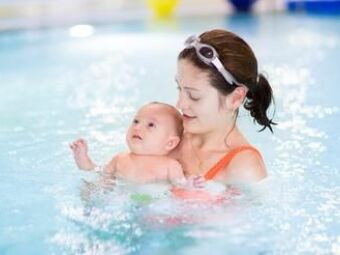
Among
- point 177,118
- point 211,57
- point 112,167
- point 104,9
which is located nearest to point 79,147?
point 112,167

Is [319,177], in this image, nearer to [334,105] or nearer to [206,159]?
[206,159]

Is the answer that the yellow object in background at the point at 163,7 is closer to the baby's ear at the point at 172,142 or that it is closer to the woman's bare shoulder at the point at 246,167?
the baby's ear at the point at 172,142

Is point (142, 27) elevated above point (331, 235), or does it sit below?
below

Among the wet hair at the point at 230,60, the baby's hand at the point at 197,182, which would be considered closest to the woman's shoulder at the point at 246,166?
the baby's hand at the point at 197,182

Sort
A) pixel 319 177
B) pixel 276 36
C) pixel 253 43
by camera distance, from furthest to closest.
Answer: pixel 276 36, pixel 253 43, pixel 319 177

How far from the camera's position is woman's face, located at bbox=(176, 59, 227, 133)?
257 cm

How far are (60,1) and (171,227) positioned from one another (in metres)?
7.24

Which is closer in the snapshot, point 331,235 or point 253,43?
point 331,235

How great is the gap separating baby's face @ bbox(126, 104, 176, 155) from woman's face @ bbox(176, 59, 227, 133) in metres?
0.08

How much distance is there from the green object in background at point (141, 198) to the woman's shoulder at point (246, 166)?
0.97 ft

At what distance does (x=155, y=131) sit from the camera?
2.66 m

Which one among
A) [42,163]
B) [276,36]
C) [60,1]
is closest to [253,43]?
[276,36]

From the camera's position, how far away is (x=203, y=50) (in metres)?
2.54

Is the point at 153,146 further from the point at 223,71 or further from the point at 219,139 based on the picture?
the point at 223,71
